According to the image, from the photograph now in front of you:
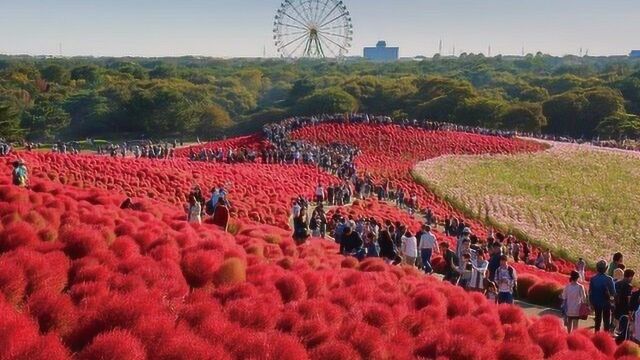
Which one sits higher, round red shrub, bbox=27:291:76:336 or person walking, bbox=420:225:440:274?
round red shrub, bbox=27:291:76:336

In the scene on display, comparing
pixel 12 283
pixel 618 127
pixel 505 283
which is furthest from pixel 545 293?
pixel 618 127

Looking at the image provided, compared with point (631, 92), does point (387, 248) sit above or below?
below

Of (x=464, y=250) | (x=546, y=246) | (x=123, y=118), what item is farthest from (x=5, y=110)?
(x=464, y=250)

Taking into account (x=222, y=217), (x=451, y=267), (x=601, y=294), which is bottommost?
(x=451, y=267)

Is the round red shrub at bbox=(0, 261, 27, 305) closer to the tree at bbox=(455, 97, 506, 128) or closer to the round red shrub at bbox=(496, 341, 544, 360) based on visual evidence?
the round red shrub at bbox=(496, 341, 544, 360)

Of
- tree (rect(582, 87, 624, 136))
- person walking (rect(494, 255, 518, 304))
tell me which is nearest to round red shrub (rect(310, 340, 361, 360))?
person walking (rect(494, 255, 518, 304))

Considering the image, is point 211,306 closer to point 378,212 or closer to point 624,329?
point 624,329

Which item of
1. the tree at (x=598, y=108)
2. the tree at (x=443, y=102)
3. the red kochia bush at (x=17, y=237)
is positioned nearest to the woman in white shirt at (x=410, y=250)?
the red kochia bush at (x=17, y=237)
